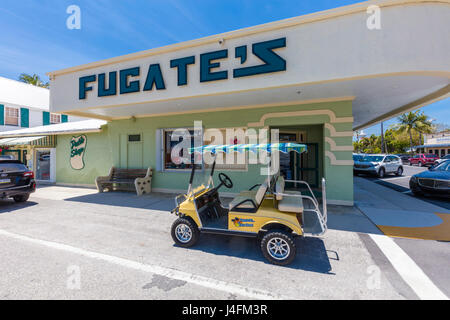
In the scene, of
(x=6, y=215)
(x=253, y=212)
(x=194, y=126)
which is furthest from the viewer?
(x=194, y=126)

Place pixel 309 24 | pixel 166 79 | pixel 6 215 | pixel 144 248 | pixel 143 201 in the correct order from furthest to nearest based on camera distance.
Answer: pixel 143 201
pixel 166 79
pixel 6 215
pixel 309 24
pixel 144 248

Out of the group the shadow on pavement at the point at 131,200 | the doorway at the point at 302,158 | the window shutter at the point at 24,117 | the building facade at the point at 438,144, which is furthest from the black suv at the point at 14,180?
the building facade at the point at 438,144

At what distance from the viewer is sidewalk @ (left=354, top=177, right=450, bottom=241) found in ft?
15.4

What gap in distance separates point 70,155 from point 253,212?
12521 mm

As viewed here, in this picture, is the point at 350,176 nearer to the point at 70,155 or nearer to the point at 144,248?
the point at 144,248

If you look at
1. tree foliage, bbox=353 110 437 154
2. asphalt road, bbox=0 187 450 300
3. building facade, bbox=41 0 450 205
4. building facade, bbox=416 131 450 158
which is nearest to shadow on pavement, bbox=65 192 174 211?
building facade, bbox=41 0 450 205

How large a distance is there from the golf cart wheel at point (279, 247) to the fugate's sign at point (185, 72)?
13.9ft

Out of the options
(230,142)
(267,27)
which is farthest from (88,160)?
(267,27)

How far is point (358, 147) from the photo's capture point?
177 feet

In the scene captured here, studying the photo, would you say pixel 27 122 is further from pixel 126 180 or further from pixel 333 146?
pixel 333 146

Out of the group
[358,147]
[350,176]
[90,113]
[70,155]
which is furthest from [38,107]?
[358,147]

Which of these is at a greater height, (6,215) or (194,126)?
(194,126)

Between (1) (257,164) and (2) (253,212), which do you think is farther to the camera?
(1) (257,164)

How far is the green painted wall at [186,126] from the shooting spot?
7180 mm
